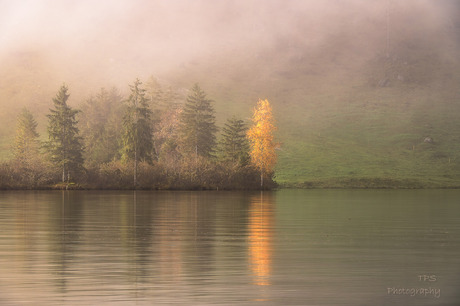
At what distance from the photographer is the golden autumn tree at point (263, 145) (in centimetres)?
10575

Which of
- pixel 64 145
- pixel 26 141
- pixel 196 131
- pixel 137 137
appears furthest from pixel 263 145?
pixel 26 141

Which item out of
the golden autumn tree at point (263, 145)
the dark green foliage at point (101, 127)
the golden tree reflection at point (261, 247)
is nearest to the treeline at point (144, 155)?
the golden autumn tree at point (263, 145)

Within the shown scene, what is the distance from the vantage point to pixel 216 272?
19.4 metres

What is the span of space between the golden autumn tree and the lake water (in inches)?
2674

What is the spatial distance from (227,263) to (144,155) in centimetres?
9012

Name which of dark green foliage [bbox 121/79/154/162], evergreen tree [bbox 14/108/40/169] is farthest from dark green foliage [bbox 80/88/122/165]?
dark green foliage [bbox 121/79/154/162]

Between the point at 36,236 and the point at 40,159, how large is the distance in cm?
7672

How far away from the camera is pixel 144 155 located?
4341 inches

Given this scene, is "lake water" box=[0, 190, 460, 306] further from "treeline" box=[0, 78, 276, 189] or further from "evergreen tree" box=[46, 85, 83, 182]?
"evergreen tree" box=[46, 85, 83, 182]

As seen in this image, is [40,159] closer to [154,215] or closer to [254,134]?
[254,134]

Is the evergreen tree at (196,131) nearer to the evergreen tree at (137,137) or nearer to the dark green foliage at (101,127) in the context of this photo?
the evergreen tree at (137,137)

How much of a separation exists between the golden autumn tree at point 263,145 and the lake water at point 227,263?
223ft

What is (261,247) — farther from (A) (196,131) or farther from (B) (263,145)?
(A) (196,131)

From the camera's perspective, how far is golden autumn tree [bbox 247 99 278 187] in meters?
106
